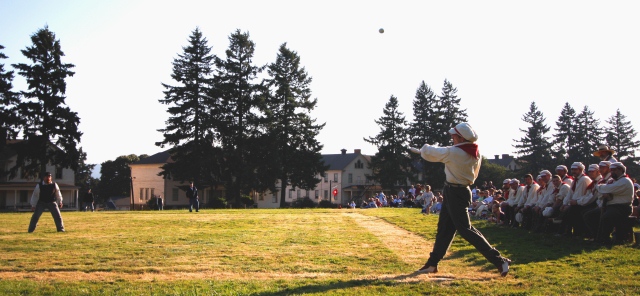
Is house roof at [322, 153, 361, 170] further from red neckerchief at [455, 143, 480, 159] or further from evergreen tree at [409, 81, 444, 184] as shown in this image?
red neckerchief at [455, 143, 480, 159]

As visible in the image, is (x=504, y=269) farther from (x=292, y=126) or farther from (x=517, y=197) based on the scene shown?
(x=292, y=126)

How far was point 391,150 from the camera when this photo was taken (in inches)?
2894

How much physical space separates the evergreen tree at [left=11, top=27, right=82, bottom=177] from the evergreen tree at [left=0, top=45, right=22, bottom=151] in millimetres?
678

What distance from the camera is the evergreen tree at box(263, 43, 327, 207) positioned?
6072cm

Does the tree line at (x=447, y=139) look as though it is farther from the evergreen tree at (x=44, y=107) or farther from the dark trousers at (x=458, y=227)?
the dark trousers at (x=458, y=227)

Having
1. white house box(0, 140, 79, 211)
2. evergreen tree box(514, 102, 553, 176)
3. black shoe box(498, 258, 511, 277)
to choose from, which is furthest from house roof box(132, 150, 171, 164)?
black shoe box(498, 258, 511, 277)

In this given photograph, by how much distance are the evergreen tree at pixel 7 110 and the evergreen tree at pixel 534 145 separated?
6316cm

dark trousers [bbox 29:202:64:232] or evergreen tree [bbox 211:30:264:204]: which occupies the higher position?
evergreen tree [bbox 211:30:264:204]

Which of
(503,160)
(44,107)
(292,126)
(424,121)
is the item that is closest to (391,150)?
(424,121)

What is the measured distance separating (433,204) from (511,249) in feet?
61.0

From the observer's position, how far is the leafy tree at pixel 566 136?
78125 millimetres

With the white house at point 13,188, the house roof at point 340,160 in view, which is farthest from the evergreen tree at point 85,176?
the house roof at point 340,160

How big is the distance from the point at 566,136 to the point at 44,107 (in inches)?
2648

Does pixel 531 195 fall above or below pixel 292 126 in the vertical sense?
below
